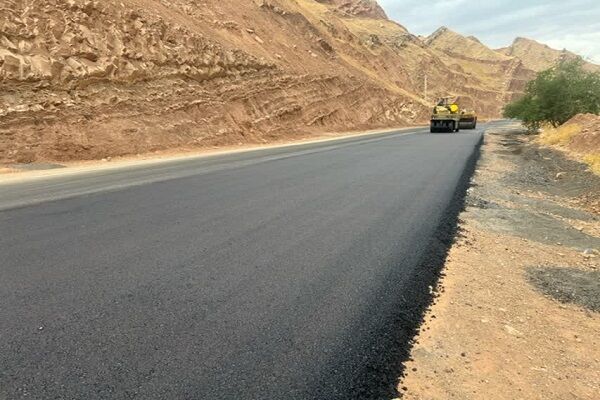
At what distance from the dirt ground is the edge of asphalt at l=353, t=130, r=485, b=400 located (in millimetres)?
74

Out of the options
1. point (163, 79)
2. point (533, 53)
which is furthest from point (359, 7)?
point (533, 53)

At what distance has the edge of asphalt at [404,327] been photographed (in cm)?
294

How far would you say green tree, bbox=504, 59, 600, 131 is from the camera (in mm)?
32750

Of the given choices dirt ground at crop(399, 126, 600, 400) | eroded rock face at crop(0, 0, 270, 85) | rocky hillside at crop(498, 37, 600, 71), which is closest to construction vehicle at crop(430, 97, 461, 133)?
eroded rock face at crop(0, 0, 270, 85)

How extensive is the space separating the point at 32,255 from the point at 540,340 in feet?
16.9

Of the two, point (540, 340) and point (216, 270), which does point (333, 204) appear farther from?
point (540, 340)

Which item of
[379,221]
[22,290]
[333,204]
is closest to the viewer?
[22,290]

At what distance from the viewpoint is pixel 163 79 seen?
25.9 meters

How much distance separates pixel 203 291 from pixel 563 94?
3648 cm

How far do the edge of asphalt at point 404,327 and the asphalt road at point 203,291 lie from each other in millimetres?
30

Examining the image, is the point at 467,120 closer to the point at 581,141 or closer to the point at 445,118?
the point at 445,118

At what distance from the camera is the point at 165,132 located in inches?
936

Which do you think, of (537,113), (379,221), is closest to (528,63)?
(537,113)

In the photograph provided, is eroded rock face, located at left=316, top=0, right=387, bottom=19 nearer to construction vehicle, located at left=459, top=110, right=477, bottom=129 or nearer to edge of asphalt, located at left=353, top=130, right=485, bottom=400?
construction vehicle, located at left=459, top=110, right=477, bottom=129
